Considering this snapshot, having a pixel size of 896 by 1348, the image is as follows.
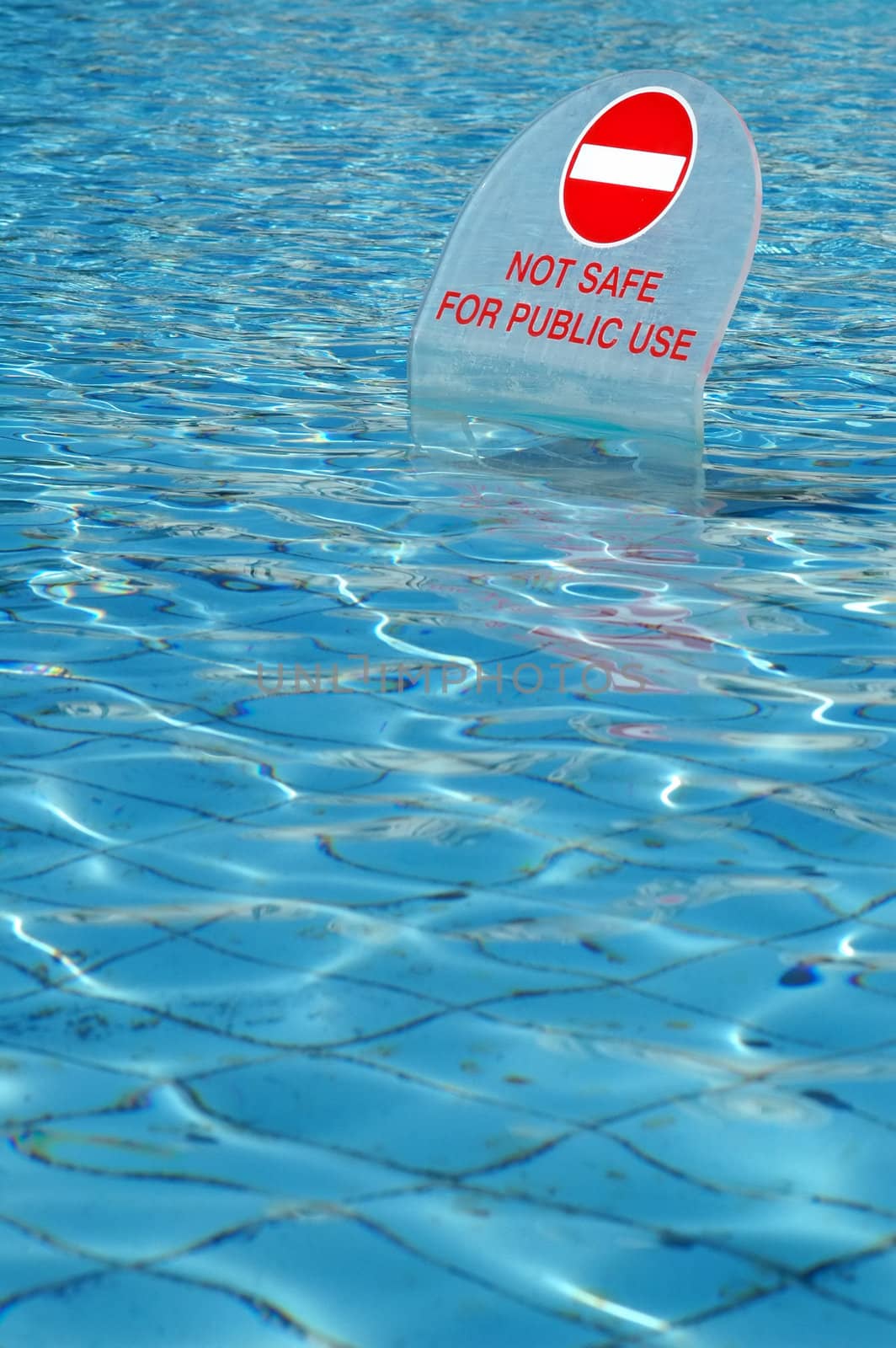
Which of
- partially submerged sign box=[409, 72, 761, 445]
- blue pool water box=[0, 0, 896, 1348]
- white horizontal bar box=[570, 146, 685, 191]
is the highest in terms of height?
white horizontal bar box=[570, 146, 685, 191]

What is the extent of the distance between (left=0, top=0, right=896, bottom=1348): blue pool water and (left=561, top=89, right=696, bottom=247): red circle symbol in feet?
2.37

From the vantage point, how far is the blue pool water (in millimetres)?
1629

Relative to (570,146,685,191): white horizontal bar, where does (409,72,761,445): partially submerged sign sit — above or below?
below

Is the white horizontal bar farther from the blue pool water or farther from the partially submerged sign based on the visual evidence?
the blue pool water

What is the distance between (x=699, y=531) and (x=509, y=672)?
3.61 ft

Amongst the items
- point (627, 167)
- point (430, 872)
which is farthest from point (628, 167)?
point (430, 872)

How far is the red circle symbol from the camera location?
476cm

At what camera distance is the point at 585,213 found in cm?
487

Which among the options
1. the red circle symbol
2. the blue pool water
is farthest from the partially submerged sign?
the blue pool water

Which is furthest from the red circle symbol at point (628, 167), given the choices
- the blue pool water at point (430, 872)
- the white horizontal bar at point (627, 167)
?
the blue pool water at point (430, 872)

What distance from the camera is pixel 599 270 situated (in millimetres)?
4836

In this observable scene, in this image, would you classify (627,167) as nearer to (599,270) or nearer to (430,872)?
(599,270)

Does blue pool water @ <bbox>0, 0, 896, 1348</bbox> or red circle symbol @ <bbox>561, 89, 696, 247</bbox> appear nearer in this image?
blue pool water @ <bbox>0, 0, 896, 1348</bbox>

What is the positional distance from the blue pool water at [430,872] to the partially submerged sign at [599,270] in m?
0.27
